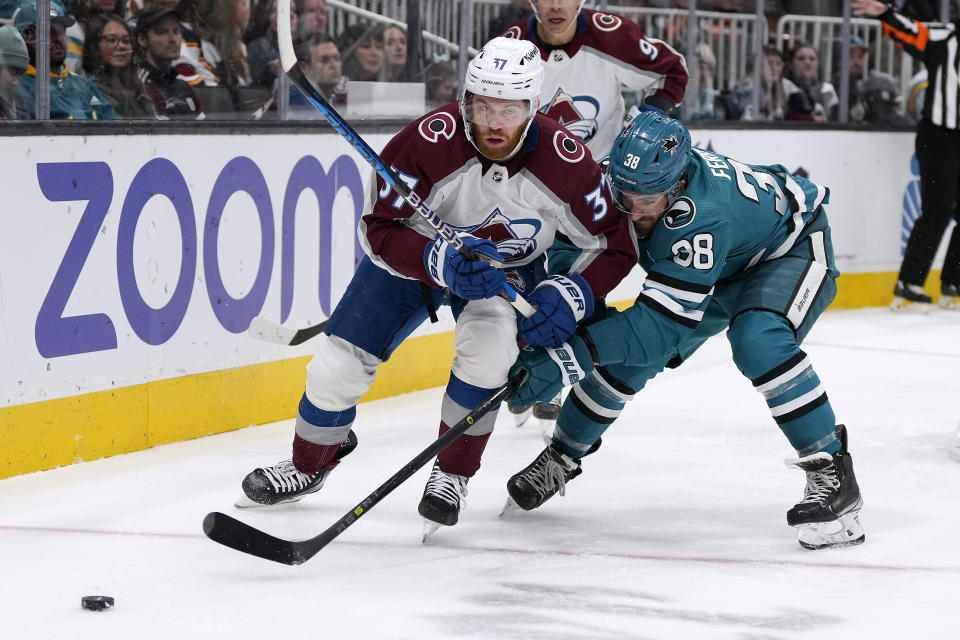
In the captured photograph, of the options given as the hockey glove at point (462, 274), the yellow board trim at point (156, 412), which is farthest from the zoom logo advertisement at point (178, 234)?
the hockey glove at point (462, 274)

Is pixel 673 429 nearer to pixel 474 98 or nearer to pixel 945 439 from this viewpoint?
pixel 945 439

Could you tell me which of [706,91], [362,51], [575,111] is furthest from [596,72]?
[706,91]

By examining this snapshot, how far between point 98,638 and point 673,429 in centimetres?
227

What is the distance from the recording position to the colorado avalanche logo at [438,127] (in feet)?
9.14

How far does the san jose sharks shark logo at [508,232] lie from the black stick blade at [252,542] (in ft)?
2.52

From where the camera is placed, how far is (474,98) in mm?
2713

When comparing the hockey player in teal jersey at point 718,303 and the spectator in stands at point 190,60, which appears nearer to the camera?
the hockey player in teal jersey at point 718,303

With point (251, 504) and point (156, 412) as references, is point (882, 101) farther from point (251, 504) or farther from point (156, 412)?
point (251, 504)

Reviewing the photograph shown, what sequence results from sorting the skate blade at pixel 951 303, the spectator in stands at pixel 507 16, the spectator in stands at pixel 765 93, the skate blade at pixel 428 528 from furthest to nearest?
the skate blade at pixel 951 303, the spectator in stands at pixel 765 93, the spectator in stands at pixel 507 16, the skate blade at pixel 428 528

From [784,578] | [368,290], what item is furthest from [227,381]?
[784,578]

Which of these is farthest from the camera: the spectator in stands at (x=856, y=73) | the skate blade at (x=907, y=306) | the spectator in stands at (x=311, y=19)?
the spectator in stands at (x=856, y=73)

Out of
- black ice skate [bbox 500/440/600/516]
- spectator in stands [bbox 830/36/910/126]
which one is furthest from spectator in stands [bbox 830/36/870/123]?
black ice skate [bbox 500/440/600/516]

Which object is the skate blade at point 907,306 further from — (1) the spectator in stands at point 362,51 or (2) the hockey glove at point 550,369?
(2) the hockey glove at point 550,369

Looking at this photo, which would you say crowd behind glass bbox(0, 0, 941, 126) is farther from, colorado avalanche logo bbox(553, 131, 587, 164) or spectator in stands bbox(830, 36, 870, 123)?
spectator in stands bbox(830, 36, 870, 123)
